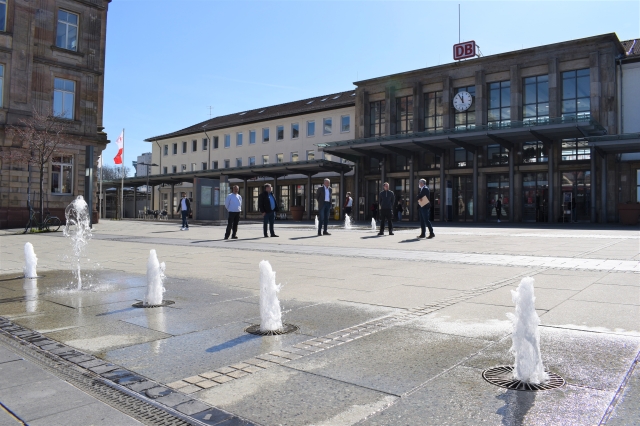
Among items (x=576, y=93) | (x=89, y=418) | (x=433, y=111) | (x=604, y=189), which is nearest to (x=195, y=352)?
(x=89, y=418)

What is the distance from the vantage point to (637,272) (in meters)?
7.80

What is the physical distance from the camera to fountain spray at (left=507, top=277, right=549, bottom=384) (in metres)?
3.18

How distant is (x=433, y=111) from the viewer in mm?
41188

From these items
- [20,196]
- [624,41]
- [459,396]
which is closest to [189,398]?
[459,396]

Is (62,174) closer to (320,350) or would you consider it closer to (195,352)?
(195,352)

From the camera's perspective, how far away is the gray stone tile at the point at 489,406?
2596mm

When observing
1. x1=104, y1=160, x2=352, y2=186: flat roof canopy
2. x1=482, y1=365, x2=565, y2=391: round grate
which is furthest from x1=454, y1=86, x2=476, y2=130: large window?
x1=482, y1=365, x2=565, y2=391: round grate

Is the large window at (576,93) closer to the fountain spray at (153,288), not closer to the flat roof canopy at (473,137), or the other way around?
the flat roof canopy at (473,137)

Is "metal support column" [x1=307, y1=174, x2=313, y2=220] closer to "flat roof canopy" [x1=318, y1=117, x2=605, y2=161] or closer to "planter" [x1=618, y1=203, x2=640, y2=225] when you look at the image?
"flat roof canopy" [x1=318, y1=117, x2=605, y2=161]

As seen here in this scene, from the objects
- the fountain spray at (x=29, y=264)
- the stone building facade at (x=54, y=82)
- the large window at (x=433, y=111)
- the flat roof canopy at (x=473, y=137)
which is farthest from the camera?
the large window at (x=433, y=111)

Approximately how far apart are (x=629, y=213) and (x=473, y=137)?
10.6 metres

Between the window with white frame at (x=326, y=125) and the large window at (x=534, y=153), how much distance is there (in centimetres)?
2144

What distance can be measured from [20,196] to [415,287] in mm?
25717

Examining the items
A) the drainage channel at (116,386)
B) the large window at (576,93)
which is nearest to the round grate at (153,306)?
the drainage channel at (116,386)
